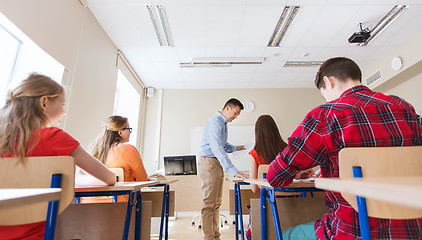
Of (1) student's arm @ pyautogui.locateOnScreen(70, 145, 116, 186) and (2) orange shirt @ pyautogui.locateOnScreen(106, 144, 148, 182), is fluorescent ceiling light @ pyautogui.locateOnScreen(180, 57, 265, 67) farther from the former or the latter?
(1) student's arm @ pyautogui.locateOnScreen(70, 145, 116, 186)

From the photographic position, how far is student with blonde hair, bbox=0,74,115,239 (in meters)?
0.91

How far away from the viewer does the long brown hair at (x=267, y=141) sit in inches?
77.4

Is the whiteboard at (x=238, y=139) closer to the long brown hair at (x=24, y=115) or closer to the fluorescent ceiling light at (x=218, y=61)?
the fluorescent ceiling light at (x=218, y=61)

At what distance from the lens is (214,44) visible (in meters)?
3.78

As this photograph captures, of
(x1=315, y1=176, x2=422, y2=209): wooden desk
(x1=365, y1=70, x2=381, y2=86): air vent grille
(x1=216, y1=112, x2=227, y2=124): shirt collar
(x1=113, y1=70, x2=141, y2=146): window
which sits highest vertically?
(x1=365, y1=70, x2=381, y2=86): air vent grille

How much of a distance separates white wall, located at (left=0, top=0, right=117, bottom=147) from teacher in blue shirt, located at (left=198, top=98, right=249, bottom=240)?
62.0 inches

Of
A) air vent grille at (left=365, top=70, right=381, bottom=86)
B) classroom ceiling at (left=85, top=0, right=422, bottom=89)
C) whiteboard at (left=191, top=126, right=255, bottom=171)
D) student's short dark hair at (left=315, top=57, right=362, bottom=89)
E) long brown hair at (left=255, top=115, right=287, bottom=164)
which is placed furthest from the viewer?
whiteboard at (left=191, top=126, right=255, bottom=171)

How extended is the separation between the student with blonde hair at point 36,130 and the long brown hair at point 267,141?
1243mm

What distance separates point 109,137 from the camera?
1964 millimetres

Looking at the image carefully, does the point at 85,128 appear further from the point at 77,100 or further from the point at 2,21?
the point at 2,21

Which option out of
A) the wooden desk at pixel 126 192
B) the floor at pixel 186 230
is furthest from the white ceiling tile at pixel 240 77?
the wooden desk at pixel 126 192

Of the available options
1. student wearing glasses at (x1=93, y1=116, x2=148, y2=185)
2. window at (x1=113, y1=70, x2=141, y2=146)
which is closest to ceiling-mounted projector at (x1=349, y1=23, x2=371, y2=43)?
student wearing glasses at (x1=93, y1=116, x2=148, y2=185)

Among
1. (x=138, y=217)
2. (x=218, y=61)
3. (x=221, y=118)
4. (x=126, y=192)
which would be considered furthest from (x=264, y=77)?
(x=126, y=192)

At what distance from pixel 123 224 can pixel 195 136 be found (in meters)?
4.13
